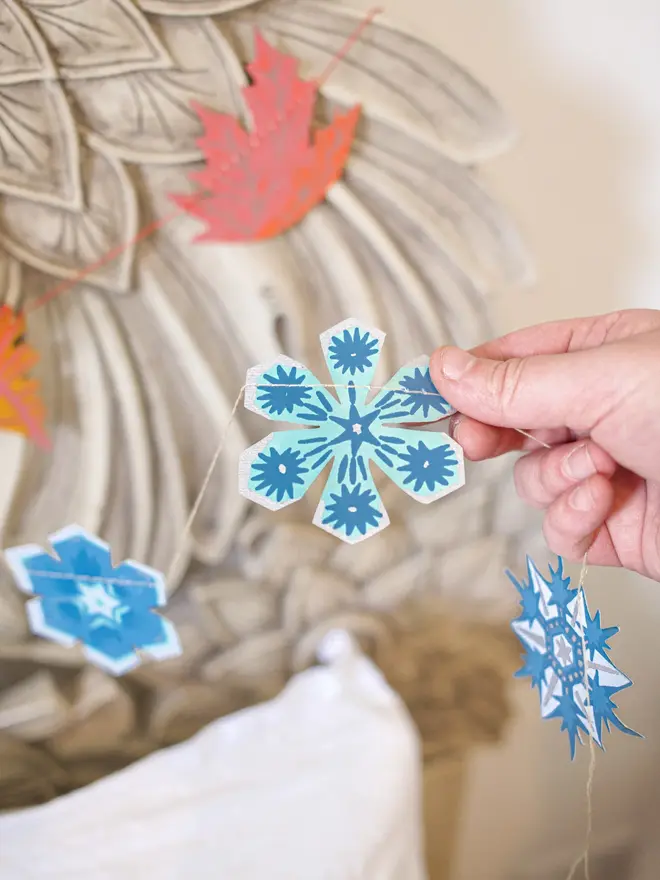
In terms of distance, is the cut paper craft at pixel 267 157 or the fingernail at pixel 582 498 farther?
the cut paper craft at pixel 267 157

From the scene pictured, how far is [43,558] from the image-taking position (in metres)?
0.63

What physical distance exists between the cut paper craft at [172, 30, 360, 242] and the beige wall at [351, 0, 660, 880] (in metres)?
0.14

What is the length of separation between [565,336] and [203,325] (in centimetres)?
38

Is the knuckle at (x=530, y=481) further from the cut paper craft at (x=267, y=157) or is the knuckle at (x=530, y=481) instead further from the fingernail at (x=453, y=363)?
the cut paper craft at (x=267, y=157)

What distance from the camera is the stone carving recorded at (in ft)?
2.24

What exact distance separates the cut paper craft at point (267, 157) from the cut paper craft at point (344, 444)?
0.31 meters

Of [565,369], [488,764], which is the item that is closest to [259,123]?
[565,369]

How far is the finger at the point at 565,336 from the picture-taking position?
559 mm

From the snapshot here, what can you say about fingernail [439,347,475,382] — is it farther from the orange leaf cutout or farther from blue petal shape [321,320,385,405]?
the orange leaf cutout

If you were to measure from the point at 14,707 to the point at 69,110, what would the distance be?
0.65 meters

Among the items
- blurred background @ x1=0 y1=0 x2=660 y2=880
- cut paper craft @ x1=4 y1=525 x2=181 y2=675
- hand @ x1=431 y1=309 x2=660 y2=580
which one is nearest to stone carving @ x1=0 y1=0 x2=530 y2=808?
blurred background @ x1=0 y1=0 x2=660 y2=880

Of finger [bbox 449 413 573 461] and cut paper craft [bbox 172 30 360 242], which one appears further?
cut paper craft [bbox 172 30 360 242]

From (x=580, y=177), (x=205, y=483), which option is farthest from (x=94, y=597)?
(x=580, y=177)

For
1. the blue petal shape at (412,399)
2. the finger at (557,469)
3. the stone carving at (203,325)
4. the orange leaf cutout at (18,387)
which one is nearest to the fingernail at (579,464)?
the finger at (557,469)
